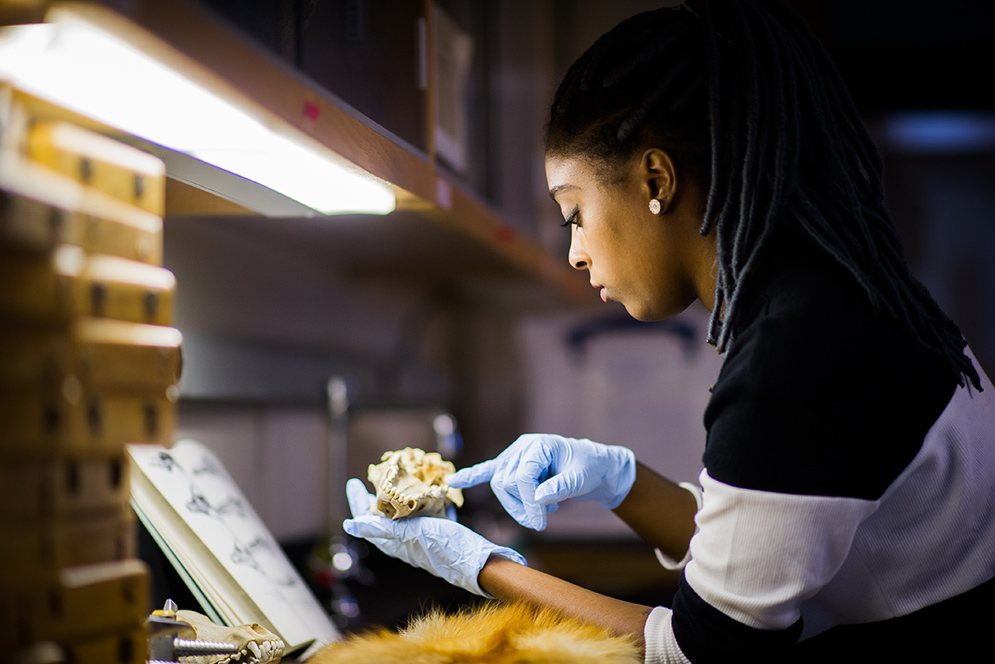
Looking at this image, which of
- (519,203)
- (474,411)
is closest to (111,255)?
(519,203)

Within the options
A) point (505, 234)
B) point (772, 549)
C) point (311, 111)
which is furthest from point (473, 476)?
point (505, 234)

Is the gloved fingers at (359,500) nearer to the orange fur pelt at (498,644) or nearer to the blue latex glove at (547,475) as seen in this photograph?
the blue latex glove at (547,475)

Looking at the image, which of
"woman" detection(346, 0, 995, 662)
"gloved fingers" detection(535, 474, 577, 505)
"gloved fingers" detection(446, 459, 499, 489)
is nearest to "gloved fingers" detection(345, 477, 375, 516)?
"woman" detection(346, 0, 995, 662)

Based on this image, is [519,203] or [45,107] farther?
[519,203]

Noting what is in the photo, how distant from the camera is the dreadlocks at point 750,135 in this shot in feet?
2.81

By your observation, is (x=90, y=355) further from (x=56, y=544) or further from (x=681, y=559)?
(x=681, y=559)

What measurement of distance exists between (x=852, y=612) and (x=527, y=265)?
4.20 feet

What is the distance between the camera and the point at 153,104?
25.7 inches

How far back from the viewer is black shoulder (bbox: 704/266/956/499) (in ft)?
2.45

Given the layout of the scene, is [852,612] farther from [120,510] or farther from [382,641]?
[120,510]

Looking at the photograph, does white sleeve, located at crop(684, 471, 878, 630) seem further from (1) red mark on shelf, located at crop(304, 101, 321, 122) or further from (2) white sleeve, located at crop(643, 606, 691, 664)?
(1) red mark on shelf, located at crop(304, 101, 321, 122)

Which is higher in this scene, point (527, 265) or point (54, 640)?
point (527, 265)

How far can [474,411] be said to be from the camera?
3266 mm

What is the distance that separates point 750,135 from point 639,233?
0.66ft
